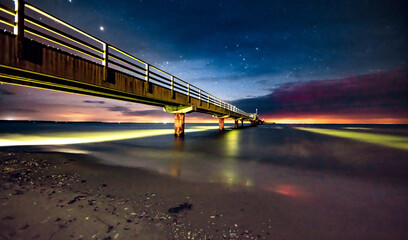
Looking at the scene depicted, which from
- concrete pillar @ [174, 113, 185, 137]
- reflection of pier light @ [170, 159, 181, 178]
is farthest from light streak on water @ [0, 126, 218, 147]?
reflection of pier light @ [170, 159, 181, 178]

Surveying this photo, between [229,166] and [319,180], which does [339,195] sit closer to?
[319,180]

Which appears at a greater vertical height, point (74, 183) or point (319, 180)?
point (74, 183)

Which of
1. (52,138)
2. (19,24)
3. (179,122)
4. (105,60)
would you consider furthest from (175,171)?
(52,138)

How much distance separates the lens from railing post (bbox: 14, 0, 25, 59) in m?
5.07

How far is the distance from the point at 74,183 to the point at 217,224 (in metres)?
4.79

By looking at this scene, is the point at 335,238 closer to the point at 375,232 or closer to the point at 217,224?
the point at 375,232

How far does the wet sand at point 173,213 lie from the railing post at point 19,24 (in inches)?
162

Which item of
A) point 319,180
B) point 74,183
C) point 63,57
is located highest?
point 63,57

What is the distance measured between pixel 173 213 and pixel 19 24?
6.92 m

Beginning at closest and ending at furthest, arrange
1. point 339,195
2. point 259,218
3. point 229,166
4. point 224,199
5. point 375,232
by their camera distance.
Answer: point 375,232
point 259,218
point 224,199
point 339,195
point 229,166

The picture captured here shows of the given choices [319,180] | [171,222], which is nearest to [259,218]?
[171,222]

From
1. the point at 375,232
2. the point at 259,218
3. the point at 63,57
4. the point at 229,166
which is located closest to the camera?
the point at 375,232

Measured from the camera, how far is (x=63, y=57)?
6.46 metres

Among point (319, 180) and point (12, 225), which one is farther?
point (319, 180)
